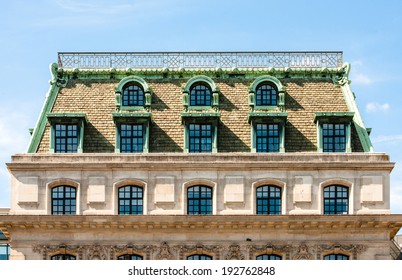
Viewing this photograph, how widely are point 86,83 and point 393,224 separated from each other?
63.9ft

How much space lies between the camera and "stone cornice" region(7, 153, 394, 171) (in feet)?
187

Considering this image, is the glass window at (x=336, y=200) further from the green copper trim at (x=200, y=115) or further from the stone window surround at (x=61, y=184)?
the stone window surround at (x=61, y=184)

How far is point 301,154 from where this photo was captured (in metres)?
57.3

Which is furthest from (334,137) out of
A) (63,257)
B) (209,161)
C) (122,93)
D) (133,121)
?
(63,257)

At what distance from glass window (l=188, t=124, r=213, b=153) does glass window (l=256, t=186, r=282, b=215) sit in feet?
12.5

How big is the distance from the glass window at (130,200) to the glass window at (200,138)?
380cm

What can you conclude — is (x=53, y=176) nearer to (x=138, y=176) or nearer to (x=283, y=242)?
(x=138, y=176)

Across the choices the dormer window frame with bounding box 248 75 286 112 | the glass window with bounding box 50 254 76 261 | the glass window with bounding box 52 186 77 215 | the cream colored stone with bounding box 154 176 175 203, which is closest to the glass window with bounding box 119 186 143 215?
the cream colored stone with bounding box 154 176 175 203

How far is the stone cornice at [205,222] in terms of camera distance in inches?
2200

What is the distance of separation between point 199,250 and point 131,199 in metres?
4.69

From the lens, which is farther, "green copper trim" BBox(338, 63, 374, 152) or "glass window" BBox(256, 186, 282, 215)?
"green copper trim" BBox(338, 63, 374, 152)

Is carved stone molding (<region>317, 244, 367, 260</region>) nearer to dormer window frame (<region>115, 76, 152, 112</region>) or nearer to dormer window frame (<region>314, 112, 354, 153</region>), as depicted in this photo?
dormer window frame (<region>314, 112, 354, 153</region>)

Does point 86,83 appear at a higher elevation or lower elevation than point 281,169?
higher
